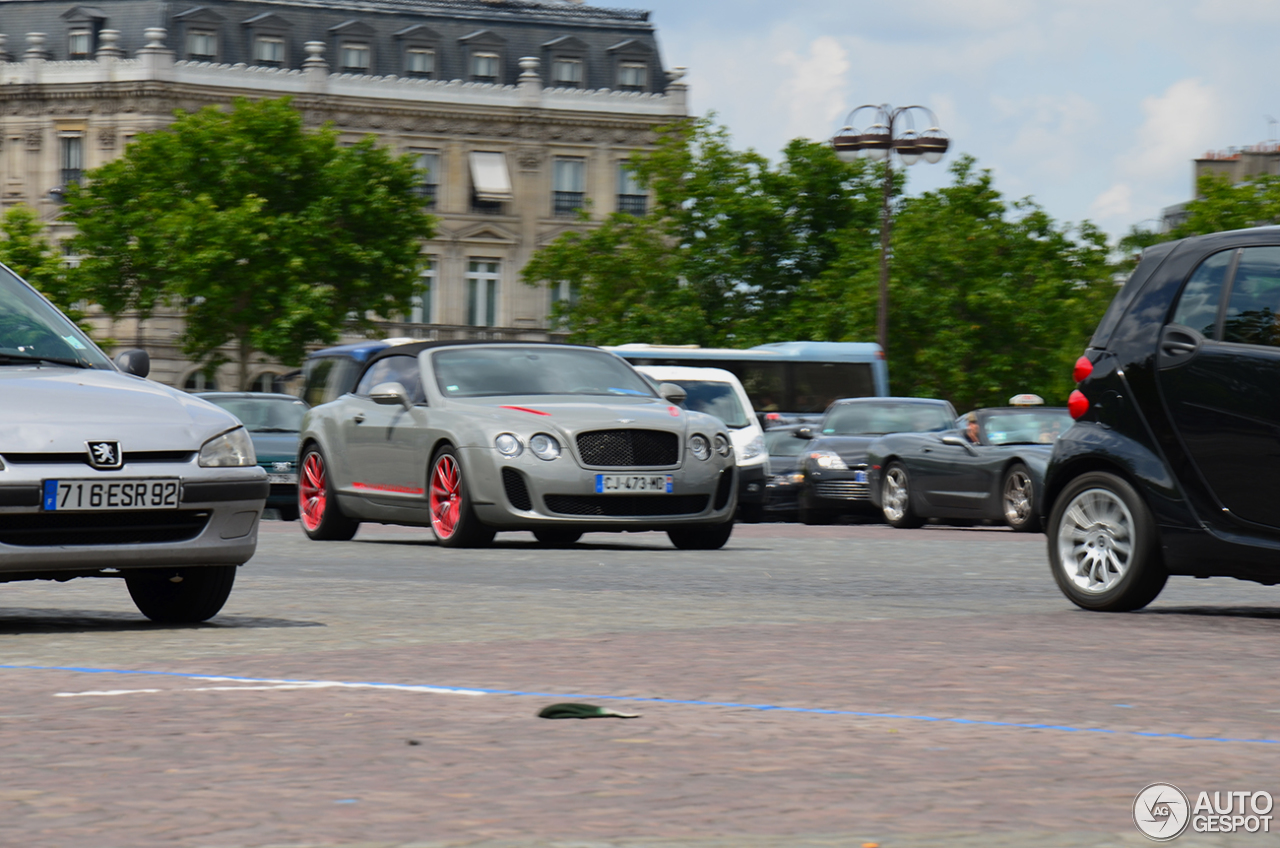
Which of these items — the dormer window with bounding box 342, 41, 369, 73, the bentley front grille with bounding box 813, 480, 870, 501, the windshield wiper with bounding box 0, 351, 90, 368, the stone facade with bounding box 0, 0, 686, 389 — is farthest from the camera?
the dormer window with bounding box 342, 41, 369, 73

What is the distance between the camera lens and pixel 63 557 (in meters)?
7.70

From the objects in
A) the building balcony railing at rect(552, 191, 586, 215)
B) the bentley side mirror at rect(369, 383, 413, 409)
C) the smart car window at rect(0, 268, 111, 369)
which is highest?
the building balcony railing at rect(552, 191, 586, 215)

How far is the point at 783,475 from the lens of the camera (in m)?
27.5

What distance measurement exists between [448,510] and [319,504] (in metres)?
2.43

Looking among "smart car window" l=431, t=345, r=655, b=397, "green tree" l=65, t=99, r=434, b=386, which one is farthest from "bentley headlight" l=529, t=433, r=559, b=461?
"green tree" l=65, t=99, r=434, b=386

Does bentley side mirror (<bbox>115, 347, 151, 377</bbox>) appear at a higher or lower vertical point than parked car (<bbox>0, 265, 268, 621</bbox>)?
higher

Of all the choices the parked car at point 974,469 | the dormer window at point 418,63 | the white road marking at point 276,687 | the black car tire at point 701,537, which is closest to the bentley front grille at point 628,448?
the black car tire at point 701,537

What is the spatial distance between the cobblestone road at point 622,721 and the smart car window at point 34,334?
1.06m

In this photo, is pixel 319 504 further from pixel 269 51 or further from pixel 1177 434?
pixel 269 51

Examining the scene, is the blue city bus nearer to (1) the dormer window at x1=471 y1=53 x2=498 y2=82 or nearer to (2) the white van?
(2) the white van

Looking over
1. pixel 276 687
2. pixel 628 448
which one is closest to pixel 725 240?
pixel 628 448

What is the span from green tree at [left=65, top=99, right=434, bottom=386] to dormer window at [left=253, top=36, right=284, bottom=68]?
12.5 meters

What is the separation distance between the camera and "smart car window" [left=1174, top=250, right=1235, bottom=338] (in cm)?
924

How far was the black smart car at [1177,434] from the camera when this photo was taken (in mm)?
8969
